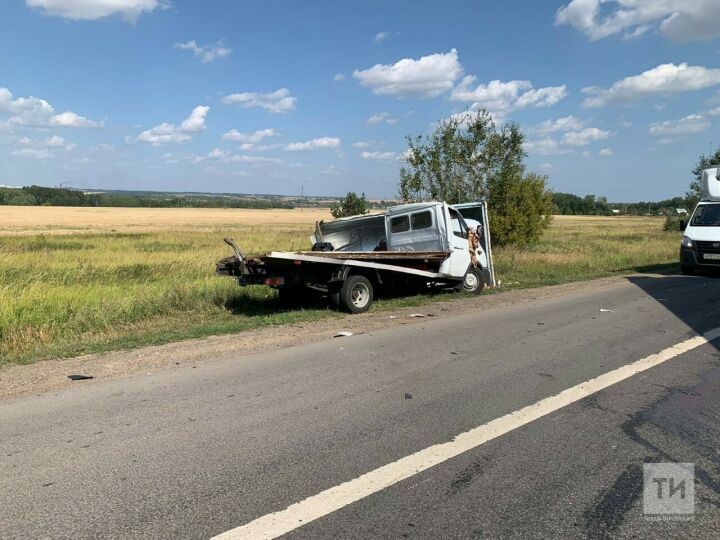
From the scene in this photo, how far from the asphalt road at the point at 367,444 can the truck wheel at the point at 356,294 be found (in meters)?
3.03

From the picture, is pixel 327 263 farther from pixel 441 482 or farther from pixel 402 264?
pixel 441 482

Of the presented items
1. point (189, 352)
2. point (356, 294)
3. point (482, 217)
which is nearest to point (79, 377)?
point (189, 352)

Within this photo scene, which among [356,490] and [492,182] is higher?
[492,182]

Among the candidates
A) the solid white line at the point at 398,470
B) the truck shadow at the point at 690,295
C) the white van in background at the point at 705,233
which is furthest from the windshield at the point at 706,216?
the solid white line at the point at 398,470

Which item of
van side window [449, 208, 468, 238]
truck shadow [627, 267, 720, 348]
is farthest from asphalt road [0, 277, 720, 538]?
van side window [449, 208, 468, 238]

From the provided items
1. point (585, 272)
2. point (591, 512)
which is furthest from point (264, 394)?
point (585, 272)

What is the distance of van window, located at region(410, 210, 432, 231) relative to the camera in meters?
12.3

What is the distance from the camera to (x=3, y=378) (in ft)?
19.7

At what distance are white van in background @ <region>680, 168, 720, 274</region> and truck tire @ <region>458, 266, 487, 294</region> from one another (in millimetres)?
6831

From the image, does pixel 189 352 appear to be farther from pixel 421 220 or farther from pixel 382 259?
pixel 421 220

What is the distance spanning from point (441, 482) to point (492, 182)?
19670 millimetres

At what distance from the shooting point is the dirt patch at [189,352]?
5840 millimetres

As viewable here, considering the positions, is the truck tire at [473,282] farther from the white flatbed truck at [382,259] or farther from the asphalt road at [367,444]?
the asphalt road at [367,444]

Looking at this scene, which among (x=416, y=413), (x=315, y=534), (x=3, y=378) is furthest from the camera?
(x=3, y=378)
